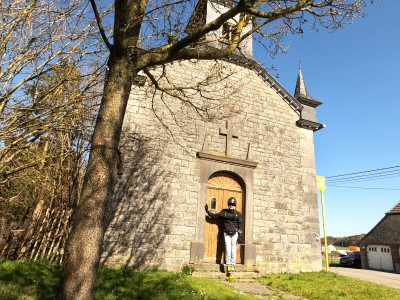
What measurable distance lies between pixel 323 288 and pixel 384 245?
23248 millimetres

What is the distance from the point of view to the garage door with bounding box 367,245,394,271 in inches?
973

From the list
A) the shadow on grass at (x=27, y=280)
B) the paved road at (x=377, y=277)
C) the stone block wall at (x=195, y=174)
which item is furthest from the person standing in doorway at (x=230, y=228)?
the paved road at (x=377, y=277)

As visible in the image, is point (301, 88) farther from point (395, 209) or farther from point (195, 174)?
point (395, 209)

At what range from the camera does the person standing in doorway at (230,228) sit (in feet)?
26.7

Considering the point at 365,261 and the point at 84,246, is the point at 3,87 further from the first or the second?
the point at 365,261

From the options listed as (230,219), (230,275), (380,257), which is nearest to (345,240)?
(380,257)

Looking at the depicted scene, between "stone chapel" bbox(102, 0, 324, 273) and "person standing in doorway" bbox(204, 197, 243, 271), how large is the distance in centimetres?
46

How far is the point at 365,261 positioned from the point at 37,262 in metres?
29.4

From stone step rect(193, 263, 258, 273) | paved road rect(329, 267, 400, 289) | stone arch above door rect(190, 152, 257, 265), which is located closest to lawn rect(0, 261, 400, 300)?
stone step rect(193, 263, 258, 273)

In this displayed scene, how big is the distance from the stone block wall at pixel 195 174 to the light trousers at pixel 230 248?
0.81 meters

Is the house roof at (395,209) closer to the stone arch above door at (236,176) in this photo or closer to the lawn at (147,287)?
the lawn at (147,287)

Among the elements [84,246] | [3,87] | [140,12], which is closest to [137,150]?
[3,87]

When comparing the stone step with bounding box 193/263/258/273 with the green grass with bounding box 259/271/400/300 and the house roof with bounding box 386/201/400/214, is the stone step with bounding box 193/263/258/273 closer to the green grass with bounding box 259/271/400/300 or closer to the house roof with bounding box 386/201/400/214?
the green grass with bounding box 259/271/400/300

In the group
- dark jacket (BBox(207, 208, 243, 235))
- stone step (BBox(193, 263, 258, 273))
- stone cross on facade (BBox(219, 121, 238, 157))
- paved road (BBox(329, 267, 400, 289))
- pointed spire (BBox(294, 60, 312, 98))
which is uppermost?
pointed spire (BBox(294, 60, 312, 98))
